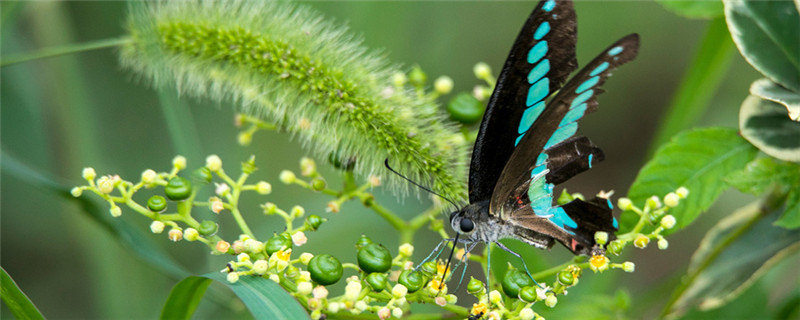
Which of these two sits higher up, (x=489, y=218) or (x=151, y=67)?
(x=151, y=67)

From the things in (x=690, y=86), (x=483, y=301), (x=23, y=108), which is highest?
(x=23, y=108)

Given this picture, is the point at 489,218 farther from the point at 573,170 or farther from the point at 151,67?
the point at 151,67

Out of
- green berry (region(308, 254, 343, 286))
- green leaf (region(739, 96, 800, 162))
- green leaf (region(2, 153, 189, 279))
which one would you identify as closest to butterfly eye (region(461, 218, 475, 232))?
green berry (region(308, 254, 343, 286))

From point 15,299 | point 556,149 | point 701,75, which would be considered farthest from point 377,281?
point 701,75

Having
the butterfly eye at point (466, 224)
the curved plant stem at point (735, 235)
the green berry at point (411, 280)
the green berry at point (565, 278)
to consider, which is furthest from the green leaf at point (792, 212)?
the green berry at point (411, 280)

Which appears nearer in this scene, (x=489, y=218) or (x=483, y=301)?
(x=483, y=301)

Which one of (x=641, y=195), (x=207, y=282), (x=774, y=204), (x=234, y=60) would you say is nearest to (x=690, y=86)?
(x=774, y=204)

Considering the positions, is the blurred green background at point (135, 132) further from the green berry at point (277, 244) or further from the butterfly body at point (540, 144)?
the green berry at point (277, 244)

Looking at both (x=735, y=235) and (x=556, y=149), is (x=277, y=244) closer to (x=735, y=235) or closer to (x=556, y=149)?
(x=556, y=149)
